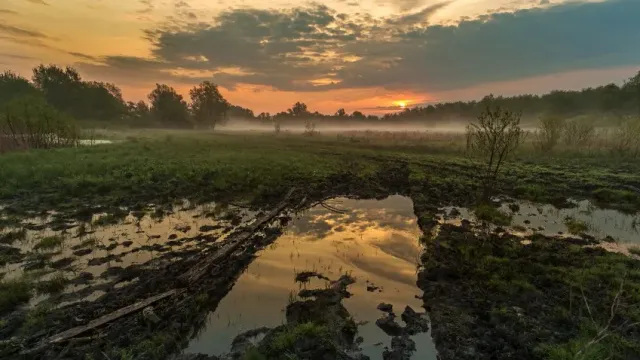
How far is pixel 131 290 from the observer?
7.97 meters

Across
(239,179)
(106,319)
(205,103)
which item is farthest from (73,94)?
(106,319)

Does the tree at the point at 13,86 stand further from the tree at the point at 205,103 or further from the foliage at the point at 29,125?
the foliage at the point at 29,125

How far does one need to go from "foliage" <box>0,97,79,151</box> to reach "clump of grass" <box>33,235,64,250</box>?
101 feet

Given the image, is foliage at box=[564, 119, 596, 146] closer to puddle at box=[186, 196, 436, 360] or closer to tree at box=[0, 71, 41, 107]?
puddle at box=[186, 196, 436, 360]

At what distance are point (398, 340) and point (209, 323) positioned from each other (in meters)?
4.16

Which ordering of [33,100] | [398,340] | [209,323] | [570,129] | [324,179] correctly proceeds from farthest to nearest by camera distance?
[570,129], [33,100], [324,179], [209,323], [398,340]

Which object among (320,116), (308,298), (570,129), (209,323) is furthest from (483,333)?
(320,116)

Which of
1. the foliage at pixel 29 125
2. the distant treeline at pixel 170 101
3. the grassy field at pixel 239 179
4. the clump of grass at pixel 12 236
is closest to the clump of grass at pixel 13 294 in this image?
the clump of grass at pixel 12 236

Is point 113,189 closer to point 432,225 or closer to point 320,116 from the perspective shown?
point 432,225

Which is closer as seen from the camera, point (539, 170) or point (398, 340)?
point (398, 340)

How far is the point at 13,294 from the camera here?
293 inches

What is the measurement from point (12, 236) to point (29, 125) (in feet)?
97.1

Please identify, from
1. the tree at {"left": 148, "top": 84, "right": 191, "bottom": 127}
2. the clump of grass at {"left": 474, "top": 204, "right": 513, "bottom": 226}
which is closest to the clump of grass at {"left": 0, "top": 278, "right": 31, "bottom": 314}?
the clump of grass at {"left": 474, "top": 204, "right": 513, "bottom": 226}

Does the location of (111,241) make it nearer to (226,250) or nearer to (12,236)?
(12,236)
